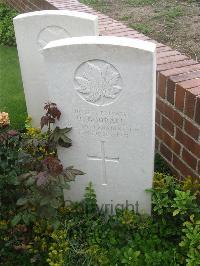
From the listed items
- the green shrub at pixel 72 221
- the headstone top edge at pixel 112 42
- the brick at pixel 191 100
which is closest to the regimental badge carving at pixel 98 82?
the headstone top edge at pixel 112 42

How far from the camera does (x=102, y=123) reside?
255 centimetres

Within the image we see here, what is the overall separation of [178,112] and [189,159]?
0.32m

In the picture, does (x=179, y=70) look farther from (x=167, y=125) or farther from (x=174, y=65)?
(x=167, y=125)

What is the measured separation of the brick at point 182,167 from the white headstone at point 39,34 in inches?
42.0

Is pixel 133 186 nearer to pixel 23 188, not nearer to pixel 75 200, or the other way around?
pixel 75 200

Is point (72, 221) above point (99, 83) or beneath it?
beneath

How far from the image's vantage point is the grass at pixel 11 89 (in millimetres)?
4141

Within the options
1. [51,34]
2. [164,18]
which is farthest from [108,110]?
[164,18]

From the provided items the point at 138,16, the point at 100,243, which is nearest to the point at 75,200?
the point at 100,243

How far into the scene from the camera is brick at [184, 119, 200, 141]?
2572mm

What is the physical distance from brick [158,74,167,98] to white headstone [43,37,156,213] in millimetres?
493

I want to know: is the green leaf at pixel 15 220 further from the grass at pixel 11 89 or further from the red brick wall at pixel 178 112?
the grass at pixel 11 89

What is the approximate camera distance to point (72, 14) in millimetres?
3000

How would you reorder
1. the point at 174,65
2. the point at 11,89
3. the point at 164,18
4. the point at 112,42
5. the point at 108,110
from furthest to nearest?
the point at 164,18
the point at 11,89
the point at 174,65
the point at 108,110
the point at 112,42
